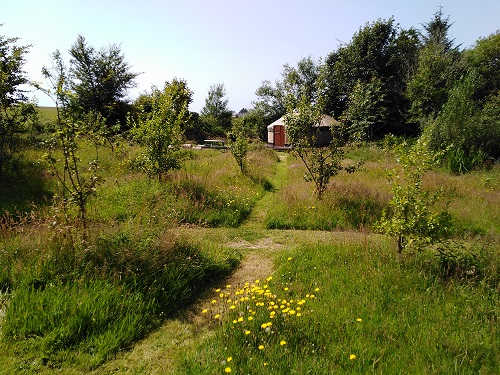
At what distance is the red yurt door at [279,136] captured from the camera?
101ft

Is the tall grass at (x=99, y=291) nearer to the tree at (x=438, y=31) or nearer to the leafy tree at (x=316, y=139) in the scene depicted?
the leafy tree at (x=316, y=139)

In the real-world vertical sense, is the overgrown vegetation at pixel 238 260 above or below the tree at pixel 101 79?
below

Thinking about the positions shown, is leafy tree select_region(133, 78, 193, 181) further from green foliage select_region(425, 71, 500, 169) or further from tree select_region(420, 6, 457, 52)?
tree select_region(420, 6, 457, 52)

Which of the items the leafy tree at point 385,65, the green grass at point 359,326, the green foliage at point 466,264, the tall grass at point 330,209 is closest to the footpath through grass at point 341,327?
the green grass at point 359,326

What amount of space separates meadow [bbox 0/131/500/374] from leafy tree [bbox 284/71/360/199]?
3.00 m

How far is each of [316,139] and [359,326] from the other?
21.5ft

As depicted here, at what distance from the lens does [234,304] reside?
3828 mm

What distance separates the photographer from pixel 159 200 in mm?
8023

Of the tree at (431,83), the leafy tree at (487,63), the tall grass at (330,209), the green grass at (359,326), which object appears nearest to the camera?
the green grass at (359,326)

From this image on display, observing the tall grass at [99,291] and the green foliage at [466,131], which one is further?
the green foliage at [466,131]

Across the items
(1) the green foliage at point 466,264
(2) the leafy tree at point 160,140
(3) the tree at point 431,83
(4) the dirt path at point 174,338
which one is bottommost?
(4) the dirt path at point 174,338

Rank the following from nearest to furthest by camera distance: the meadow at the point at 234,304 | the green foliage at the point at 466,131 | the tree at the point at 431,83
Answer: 1. the meadow at the point at 234,304
2. the green foliage at the point at 466,131
3. the tree at the point at 431,83

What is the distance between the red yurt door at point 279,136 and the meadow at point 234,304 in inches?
983

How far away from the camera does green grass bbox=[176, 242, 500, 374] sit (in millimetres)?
2871
